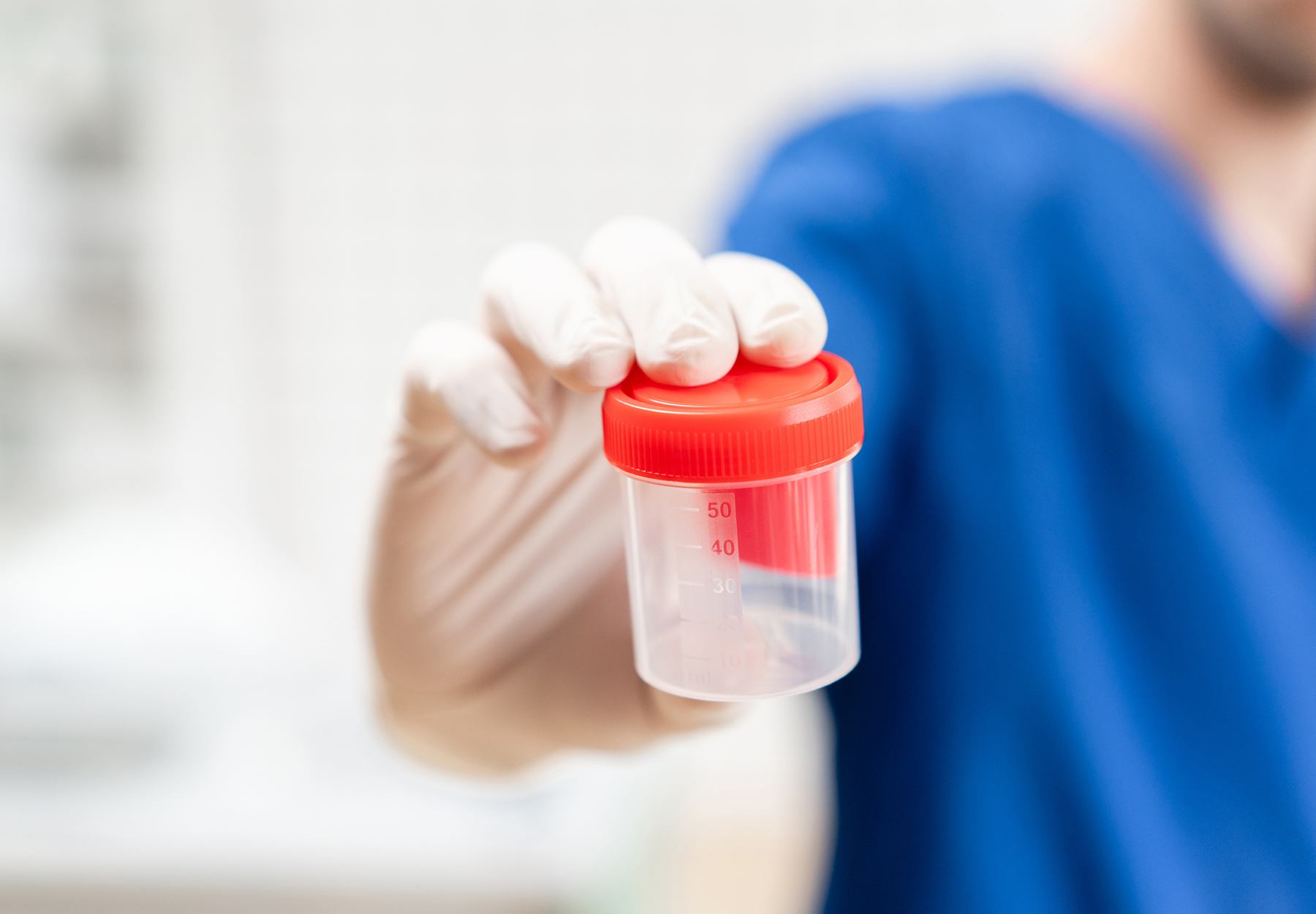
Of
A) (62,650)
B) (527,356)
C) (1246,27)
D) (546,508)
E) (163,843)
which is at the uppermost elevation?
(1246,27)

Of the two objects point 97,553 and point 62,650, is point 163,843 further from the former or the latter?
point 97,553

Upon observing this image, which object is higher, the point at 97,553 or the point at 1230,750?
the point at 1230,750

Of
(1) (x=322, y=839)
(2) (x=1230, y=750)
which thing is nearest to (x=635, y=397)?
(2) (x=1230, y=750)

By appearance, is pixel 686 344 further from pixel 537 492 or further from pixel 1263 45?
pixel 1263 45

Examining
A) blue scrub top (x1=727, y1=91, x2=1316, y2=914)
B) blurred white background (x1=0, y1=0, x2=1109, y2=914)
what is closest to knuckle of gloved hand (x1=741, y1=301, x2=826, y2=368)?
blue scrub top (x1=727, y1=91, x2=1316, y2=914)

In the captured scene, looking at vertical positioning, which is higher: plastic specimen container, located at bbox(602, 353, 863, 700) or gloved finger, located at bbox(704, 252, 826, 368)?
gloved finger, located at bbox(704, 252, 826, 368)

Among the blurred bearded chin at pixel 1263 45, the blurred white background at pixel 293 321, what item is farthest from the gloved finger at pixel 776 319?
the blurred white background at pixel 293 321

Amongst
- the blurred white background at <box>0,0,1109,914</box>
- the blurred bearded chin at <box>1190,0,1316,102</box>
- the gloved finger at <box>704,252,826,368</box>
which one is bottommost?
the blurred white background at <box>0,0,1109,914</box>

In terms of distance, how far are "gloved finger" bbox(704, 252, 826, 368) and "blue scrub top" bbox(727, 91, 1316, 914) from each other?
30 centimetres

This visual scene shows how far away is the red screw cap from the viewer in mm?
502

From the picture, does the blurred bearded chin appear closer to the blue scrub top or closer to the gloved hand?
the blue scrub top

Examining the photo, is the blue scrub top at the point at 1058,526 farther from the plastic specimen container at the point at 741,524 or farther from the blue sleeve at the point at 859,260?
the plastic specimen container at the point at 741,524

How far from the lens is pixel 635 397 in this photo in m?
0.55

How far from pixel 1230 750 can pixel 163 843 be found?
5.11 ft
